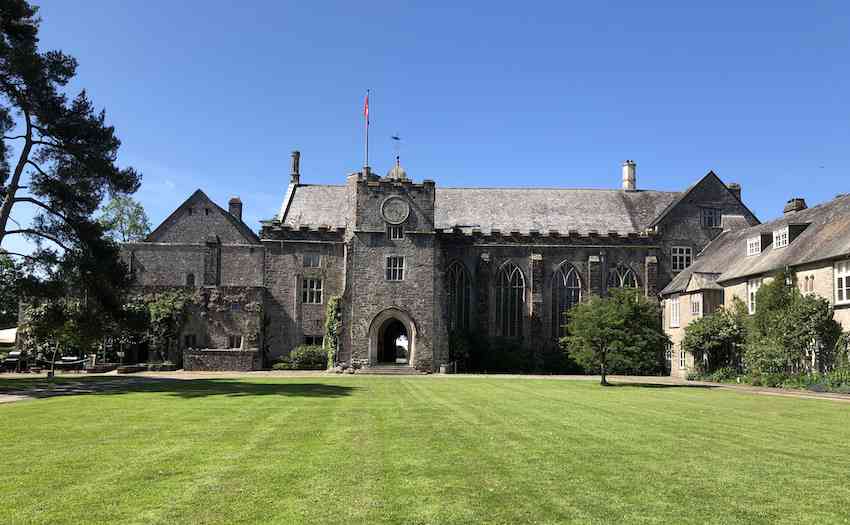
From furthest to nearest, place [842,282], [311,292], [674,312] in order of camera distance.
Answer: [311,292]
[674,312]
[842,282]

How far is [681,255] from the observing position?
47500 mm

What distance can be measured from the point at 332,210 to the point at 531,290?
15.2m

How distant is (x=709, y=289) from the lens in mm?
38469

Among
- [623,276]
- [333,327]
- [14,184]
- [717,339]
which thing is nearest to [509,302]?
[623,276]

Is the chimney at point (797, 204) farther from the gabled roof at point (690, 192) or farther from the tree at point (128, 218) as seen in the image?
the tree at point (128, 218)

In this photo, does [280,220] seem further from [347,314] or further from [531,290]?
[531,290]

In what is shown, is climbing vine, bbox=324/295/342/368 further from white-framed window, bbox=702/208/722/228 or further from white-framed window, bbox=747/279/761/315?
white-framed window, bbox=702/208/722/228

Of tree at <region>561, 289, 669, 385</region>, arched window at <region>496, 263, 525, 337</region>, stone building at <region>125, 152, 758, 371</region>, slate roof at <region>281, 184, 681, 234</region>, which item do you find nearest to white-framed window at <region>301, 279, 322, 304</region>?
stone building at <region>125, 152, 758, 371</region>

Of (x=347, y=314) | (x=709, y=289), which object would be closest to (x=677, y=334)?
(x=709, y=289)

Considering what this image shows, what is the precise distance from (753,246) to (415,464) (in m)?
34.1

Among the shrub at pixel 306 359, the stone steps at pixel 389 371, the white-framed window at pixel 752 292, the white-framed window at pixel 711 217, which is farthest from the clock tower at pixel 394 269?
the white-framed window at pixel 711 217

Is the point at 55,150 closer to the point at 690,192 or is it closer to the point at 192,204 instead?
the point at 192,204

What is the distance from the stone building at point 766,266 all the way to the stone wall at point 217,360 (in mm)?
25997

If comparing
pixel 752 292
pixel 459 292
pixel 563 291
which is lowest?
pixel 752 292
